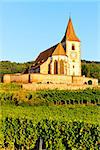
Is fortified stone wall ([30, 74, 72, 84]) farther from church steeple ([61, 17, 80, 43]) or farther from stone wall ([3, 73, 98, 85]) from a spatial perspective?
church steeple ([61, 17, 80, 43])

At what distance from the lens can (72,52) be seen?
42906 millimetres

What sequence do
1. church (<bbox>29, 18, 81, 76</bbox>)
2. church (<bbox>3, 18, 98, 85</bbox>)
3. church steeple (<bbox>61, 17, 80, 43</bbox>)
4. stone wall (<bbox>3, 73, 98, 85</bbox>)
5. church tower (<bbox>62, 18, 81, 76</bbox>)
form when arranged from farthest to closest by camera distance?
church steeple (<bbox>61, 17, 80, 43</bbox>) < church tower (<bbox>62, 18, 81, 76</bbox>) < church (<bbox>29, 18, 81, 76</bbox>) < church (<bbox>3, 18, 98, 85</bbox>) < stone wall (<bbox>3, 73, 98, 85</bbox>)

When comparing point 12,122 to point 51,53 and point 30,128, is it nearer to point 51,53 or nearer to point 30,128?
point 30,128

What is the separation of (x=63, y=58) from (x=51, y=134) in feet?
84.0

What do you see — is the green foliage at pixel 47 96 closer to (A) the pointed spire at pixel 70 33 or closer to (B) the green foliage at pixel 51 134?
(B) the green foliage at pixel 51 134

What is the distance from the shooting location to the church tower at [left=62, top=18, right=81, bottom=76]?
1663 inches

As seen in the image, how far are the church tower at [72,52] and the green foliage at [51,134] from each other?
25.1 meters

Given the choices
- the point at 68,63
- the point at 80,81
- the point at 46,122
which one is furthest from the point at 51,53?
the point at 46,122

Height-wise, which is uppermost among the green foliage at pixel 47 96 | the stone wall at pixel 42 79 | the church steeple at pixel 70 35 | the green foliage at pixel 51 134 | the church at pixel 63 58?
the church steeple at pixel 70 35

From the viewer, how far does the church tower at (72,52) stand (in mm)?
42250

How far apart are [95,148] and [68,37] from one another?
94.4 feet

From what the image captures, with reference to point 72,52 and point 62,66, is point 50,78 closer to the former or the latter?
point 62,66

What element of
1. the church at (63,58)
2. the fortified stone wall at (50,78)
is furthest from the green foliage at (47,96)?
the church at (63,58)

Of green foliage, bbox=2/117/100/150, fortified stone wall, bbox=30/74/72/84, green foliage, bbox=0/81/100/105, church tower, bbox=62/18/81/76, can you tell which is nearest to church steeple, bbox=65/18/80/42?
church tower, bbox=62/18/81/76
